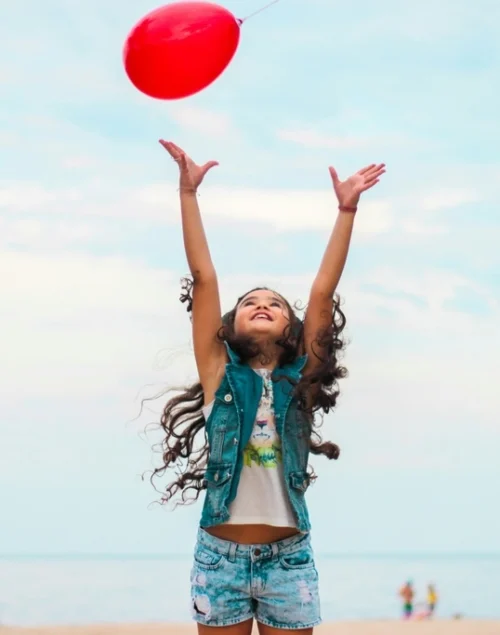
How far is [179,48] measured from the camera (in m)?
4.68

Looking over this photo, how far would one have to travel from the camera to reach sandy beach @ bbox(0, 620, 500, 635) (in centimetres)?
890

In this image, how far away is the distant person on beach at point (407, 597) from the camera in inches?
614

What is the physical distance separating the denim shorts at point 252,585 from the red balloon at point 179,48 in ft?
6.45

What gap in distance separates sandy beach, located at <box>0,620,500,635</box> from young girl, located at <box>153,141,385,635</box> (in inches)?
184

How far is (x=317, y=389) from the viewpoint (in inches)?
184

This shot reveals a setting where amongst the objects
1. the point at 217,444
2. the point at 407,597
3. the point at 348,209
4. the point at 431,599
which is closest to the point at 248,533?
the point at 217,444

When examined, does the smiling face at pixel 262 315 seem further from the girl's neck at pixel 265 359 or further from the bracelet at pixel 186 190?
the bracelet at pixel 186 190

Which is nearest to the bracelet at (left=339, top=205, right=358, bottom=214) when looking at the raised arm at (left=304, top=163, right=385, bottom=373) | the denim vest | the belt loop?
the raised arm at (left=304, top=163, right=385, bottom=373)

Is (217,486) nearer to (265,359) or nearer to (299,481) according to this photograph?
(299,481)

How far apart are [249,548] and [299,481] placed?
13.5 inches

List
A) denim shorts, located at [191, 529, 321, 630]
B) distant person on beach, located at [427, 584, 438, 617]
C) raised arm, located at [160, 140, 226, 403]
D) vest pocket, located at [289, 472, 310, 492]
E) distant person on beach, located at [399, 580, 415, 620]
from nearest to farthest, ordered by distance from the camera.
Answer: denim shorts, located at [191, 529, 321, 630], vest pocket, located at [289, 472, 310, 492], raised arm, located at [160, 140, 226, 403], distant person on beach, located at [399, 580, 415, 620], distant person on beach, located at [427, 584, 438, 617]

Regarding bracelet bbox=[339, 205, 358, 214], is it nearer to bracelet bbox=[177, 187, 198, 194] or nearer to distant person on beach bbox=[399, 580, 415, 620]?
bracelet bbox=[177, 187, 198, 194]

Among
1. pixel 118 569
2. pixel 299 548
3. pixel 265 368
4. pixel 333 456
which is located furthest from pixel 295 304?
pixel 118 569

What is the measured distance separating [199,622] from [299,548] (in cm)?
50
